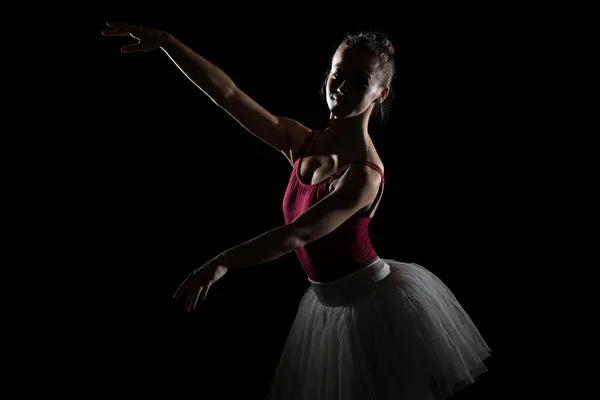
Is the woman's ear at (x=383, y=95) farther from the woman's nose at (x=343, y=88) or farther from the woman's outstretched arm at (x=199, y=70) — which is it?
the woman's outstretched arm at (x=199, y=70)

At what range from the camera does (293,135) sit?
1748 mm

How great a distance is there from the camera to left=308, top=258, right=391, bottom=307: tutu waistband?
1.60m

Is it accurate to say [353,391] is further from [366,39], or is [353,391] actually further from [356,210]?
[366,39]

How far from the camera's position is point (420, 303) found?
5.24 ft

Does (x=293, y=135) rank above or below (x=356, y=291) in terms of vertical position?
above

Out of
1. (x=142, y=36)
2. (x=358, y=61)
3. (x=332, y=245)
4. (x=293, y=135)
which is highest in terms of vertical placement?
(x=142, y=36)

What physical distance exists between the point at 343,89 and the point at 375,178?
0.69 feet

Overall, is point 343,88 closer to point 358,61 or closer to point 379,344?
point 358,61

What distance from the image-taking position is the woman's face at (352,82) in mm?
1545

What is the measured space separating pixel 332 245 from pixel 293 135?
328 mm

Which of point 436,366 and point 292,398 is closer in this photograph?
point 436,366

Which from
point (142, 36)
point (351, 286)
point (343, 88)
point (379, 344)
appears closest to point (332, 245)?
point (351, 286)

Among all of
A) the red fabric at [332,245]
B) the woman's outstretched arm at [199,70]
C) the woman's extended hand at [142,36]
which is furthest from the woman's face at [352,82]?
the woman's extended hand at [142,36]

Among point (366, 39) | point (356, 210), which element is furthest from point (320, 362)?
point (366, 39)
